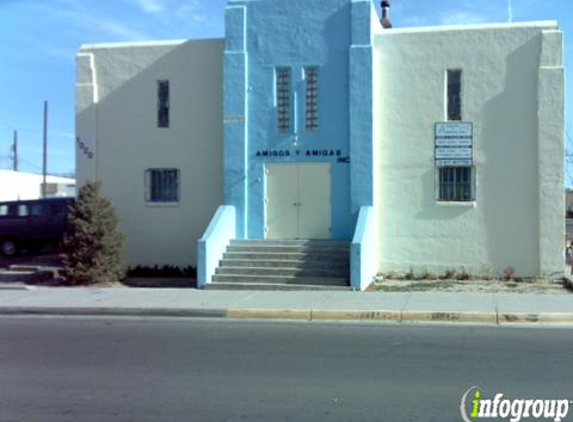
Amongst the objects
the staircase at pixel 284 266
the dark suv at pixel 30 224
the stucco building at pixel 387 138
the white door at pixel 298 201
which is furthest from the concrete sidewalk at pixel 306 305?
the dark suv at pixel 30 224

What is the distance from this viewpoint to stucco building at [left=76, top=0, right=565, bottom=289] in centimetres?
1717

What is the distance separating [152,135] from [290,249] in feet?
16.8

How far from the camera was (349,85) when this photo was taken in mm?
17391

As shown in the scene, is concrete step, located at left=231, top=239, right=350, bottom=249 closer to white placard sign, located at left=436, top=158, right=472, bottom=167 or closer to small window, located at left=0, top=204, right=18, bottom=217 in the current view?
white placard sign, located at left=436, top=158, right=472, bottom=167

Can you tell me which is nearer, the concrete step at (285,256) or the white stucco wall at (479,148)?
the concrete step at (285,256)

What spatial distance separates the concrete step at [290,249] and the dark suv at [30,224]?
7864 millimetres

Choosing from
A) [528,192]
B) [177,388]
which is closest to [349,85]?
[528,192]

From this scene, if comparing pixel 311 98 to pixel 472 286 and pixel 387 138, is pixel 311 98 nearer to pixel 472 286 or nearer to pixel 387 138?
pixel 387 138

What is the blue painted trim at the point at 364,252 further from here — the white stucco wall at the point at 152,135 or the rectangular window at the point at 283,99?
the white stucco wall at the point at 152,135

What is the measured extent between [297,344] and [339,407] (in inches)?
131

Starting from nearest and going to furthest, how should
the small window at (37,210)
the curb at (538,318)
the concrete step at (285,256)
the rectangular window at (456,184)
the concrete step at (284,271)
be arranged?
1. the curb at (538,318)
2. the concrete step at (284,271)
3. the concrete step at (285,256)
4. the rectangular window at (456,184)
5. the small window at (37,210)

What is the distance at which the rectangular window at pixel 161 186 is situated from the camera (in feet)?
63.4

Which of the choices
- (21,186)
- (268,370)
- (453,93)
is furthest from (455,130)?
(21,186)

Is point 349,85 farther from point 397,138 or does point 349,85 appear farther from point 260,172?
point 260,172
